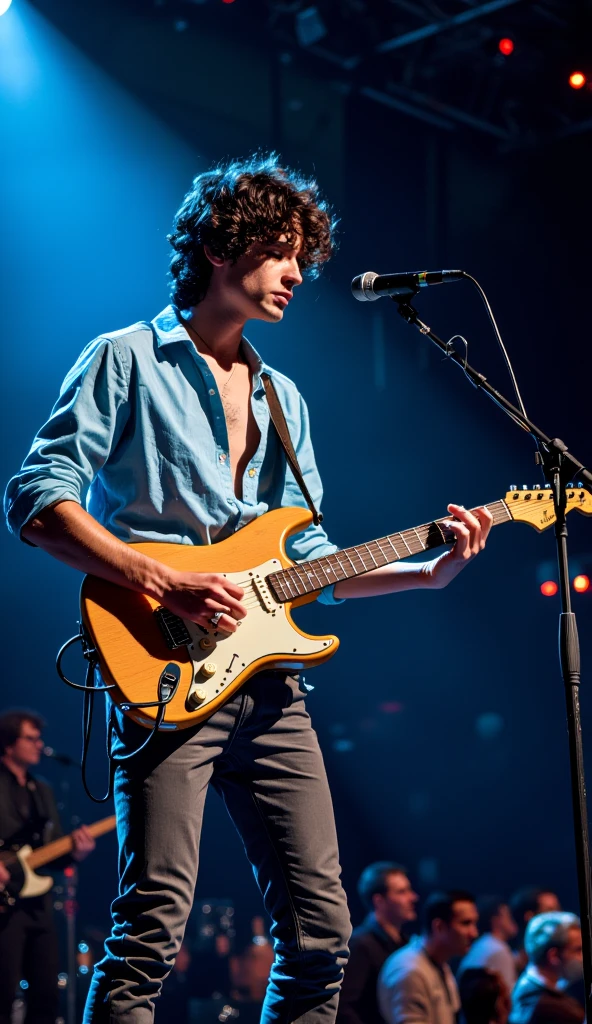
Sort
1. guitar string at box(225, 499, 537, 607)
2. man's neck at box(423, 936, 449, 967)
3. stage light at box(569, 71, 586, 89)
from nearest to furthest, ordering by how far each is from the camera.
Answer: guitar string at box(225, 499, 537, 607), man's neck at box(423, 936, 449, 967), stage light at box(569, 71, 586, 89)

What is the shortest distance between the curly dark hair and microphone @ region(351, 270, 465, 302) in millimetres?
300

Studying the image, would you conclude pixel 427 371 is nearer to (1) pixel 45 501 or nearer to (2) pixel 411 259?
(2) pixel 411 259

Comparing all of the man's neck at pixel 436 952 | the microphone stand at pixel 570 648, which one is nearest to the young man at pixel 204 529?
the microphone stand at pixel 570 648

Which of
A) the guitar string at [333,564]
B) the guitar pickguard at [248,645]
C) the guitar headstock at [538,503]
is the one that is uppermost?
the guitar headstock at [538,503]

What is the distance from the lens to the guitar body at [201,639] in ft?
7.70

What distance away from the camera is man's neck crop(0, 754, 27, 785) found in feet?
20.5

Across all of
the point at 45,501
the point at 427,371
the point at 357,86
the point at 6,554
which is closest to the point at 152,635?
the point at 45,501

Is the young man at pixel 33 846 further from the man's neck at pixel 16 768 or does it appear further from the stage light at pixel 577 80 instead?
the stage light at pixel 577 80

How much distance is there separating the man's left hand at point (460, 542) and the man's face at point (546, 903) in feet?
15.6

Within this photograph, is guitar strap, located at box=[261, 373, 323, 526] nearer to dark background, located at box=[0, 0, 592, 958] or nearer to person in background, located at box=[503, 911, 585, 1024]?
person in background, located at box=[503, 911, 585, 1024]

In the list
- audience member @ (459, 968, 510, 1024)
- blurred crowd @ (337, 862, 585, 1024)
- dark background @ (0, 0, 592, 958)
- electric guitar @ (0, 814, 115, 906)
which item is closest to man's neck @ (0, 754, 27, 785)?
electric guitar @ (0, 814, 115, 906)

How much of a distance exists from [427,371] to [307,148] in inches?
79.1

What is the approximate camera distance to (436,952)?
5461 millimetres

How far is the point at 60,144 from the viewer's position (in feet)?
22.1
